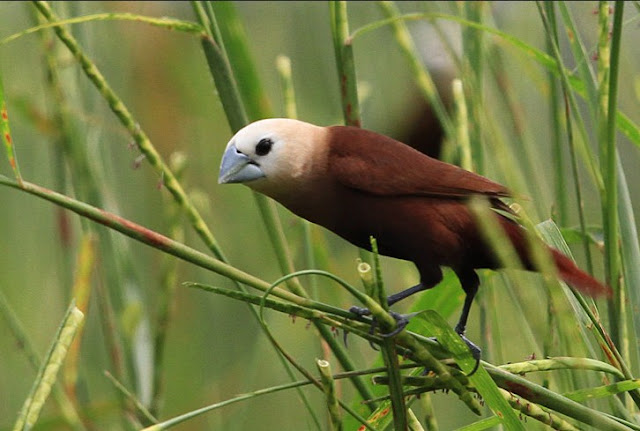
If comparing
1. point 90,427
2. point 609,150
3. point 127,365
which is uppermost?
point 609,150

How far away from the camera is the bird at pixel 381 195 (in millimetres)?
889

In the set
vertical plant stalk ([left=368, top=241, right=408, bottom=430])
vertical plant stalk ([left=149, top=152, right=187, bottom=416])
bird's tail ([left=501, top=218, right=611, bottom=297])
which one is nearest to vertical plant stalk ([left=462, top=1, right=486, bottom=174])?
bird's tail ([left=501, top=218, right=611, bottom=297])

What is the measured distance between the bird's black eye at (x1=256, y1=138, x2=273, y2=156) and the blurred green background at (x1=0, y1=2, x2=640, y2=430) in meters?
0.11

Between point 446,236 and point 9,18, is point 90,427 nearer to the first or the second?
point 446,236

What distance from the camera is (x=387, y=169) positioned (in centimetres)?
91

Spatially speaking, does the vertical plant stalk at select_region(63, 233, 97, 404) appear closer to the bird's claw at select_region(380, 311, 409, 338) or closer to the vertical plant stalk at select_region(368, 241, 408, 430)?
the bird's claw at select_region(380, 311, 409, 338)

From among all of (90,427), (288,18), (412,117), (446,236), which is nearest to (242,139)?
(446,236)

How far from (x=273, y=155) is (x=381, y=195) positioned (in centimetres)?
11

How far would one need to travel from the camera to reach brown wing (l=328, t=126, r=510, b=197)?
2.91ft

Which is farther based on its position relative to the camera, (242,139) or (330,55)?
(330,55)

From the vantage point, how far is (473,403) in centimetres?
59

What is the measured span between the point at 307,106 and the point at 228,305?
0.40 metres

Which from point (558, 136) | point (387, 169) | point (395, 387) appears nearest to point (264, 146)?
point (387, 169)

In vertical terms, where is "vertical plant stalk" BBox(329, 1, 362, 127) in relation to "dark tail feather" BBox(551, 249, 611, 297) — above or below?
above
